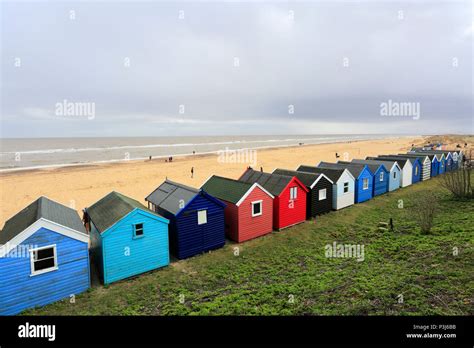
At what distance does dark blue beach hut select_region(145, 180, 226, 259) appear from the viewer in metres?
14.1

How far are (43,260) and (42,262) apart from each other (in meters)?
0.14

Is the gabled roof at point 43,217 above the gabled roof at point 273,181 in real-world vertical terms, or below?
below

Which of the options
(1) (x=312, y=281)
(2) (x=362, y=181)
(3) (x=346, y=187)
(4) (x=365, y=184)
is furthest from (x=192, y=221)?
(4) (x=365, y=184)

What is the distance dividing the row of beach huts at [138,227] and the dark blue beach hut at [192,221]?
55mm

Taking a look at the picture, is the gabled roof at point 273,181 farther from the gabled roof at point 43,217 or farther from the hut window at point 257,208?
the gabled roof at point 43,217

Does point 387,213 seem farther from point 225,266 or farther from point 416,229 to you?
point 225,266

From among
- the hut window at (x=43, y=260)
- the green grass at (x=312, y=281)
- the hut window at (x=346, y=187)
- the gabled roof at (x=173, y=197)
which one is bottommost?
the green grass at (x=312, y=281)

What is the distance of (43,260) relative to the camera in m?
10.2

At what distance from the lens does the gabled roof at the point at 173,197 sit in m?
14.3

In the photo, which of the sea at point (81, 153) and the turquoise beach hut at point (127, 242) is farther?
the sea at point (81, 153)

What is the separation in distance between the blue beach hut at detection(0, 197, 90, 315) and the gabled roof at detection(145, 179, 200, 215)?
15.1ft

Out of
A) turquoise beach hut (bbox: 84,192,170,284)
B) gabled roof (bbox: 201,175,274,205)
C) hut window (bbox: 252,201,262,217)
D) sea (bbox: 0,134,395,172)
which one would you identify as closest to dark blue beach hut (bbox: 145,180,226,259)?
turquoise beach hut (bbox: 84,192,170,284)

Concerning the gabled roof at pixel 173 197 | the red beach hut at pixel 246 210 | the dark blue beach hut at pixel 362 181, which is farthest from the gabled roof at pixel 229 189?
the dark blue beach hut at pixel 362 181

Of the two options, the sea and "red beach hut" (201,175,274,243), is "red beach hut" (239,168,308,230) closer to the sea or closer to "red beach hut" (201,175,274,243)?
"red beach hut" (201,175,274,243)
